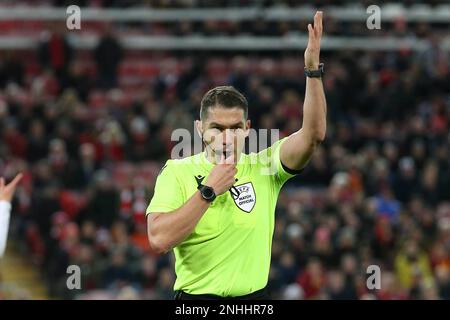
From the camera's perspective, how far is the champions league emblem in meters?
6.02

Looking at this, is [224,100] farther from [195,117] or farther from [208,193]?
[195,117]

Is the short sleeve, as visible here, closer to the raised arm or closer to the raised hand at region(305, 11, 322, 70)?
the raised arm

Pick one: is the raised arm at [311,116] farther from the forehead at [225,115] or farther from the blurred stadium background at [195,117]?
the blurred stadium background at [195,117]

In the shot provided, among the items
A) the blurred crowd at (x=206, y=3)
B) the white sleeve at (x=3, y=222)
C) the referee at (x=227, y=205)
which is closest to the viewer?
the referee at (x=227, y=205)

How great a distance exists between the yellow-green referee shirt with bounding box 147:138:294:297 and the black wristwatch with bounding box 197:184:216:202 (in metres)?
0.29

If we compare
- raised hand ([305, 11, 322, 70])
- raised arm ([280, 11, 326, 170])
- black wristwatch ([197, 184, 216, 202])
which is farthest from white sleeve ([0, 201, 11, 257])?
raised hand ([305, 11, 322, 70])

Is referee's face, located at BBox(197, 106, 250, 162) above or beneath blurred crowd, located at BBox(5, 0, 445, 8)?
beneath

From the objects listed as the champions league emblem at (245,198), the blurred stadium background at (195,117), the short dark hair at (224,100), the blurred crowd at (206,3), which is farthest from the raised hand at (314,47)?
the blurred crowd at (206,3)

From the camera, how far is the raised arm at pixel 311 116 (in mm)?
5945

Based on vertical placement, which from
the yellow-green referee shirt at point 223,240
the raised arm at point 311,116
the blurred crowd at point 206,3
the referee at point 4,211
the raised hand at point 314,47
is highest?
the blurred crowd at point 206,3

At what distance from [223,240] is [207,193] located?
1.22 feet

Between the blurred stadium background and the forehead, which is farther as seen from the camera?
the blurred stadium background

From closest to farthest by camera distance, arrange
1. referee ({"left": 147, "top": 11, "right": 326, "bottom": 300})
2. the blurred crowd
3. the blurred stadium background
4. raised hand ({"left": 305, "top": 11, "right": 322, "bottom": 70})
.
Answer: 1. referee ({"left": 147, "top": 11, "right": 326, "bottom": 300})
2. raised hand ({"left": 305, "top": 11, "right": 322, "bottom": 70})
3. the blurred stadium background
4. the blurred crowd

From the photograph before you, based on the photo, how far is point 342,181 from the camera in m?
18.9
